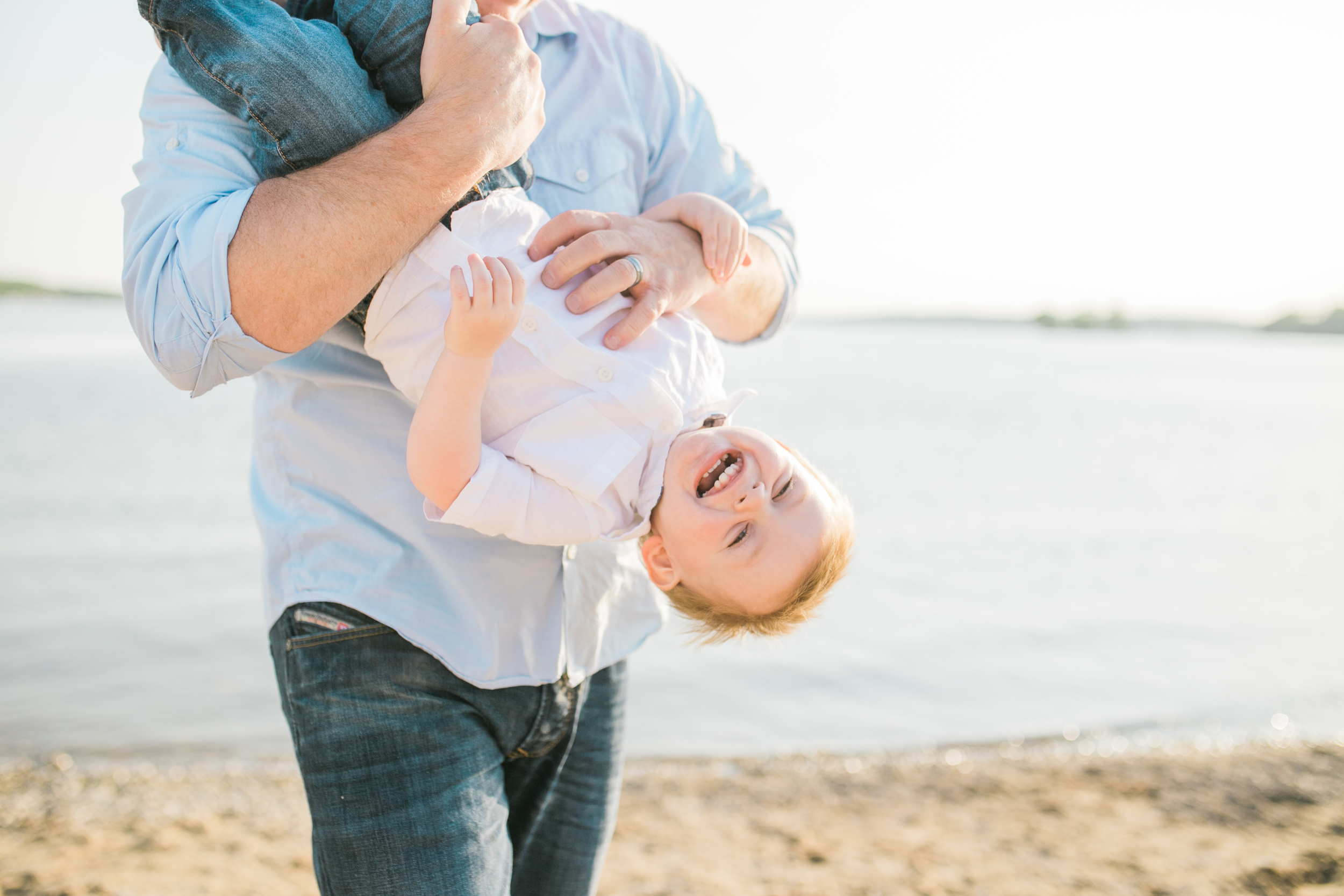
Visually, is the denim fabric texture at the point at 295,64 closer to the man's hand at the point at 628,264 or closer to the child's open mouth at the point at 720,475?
the man's hand at the point at 628,264

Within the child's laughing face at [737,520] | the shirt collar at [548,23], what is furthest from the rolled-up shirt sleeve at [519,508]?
the shirt collar at [548,23]

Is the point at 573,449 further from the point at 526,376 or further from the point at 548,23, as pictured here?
the point at 548,23

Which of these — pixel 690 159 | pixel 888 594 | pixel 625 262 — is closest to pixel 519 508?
pixel 625 262

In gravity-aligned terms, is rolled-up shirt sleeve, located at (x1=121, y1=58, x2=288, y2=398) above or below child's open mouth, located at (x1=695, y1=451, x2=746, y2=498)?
above

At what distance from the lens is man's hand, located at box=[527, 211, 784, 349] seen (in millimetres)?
1537

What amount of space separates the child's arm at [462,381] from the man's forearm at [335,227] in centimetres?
12

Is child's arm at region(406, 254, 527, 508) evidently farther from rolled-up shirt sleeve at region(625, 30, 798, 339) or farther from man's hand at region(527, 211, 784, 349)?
rolled-up shirt sleeve at region(625, 30, 798, 339)

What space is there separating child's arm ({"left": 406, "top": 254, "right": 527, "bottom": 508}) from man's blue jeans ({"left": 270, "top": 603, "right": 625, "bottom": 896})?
28 cm

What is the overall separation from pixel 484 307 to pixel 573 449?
35cm

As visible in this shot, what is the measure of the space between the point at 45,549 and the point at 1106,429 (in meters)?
14.5

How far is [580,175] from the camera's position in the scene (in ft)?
5.98

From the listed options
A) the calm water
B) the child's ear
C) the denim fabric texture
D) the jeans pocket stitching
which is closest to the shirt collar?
the denim fabric texture

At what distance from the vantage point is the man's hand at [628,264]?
154 centimetres

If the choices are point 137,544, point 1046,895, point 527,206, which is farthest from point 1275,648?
point 137,544
